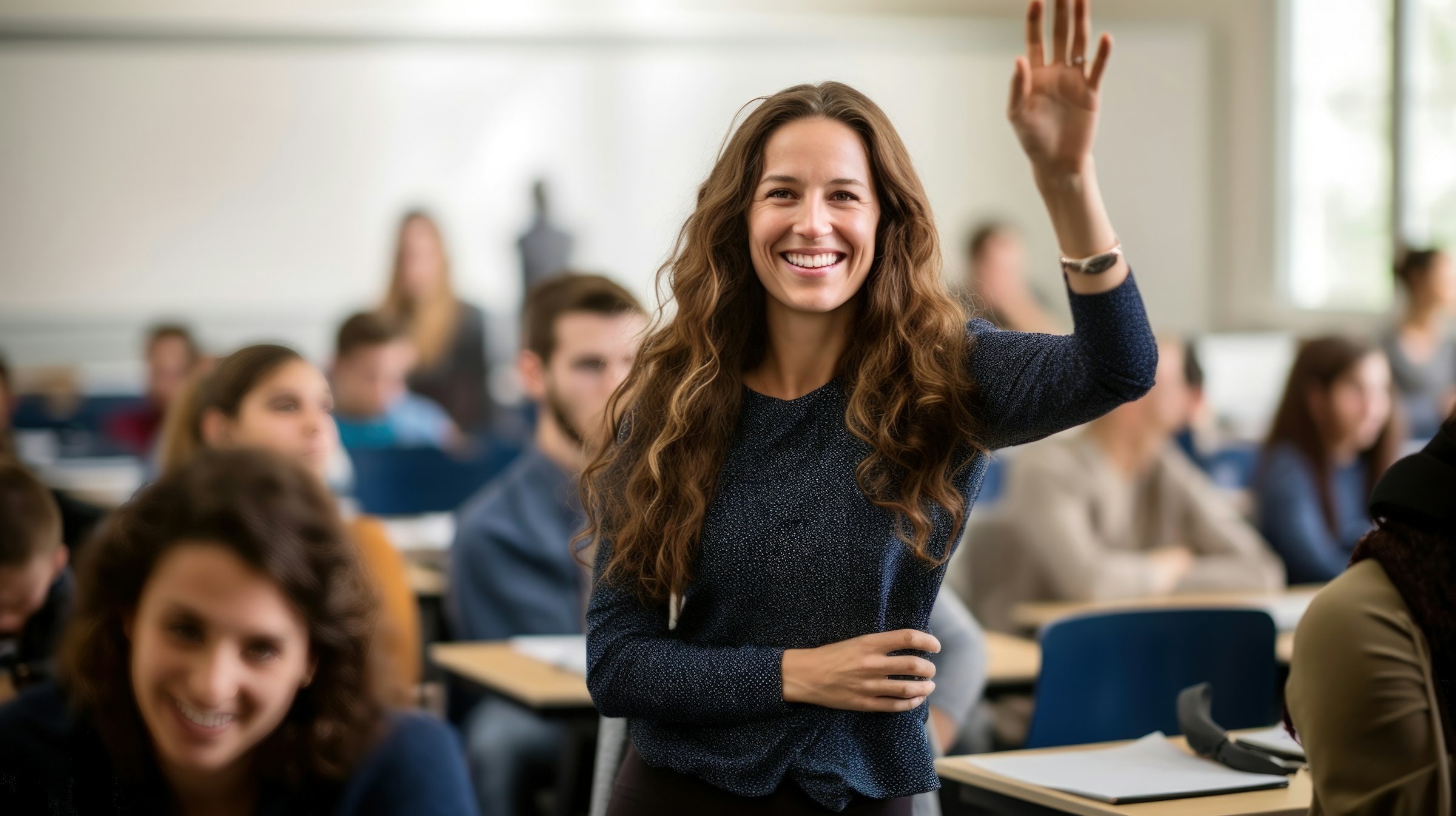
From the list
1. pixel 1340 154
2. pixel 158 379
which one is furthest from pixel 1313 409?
pixel 158 379

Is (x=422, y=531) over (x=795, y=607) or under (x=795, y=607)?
under

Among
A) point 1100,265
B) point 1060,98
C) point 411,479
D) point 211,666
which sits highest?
point 1060,98

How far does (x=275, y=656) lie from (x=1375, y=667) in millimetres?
1067

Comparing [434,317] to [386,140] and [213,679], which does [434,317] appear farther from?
[213,679]

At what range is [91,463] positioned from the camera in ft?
22.5

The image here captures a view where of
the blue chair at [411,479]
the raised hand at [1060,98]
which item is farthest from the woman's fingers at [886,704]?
the blue chair at [411,479]

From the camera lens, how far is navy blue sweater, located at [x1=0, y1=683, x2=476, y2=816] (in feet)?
4.62

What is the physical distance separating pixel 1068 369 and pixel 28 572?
137 centimetres

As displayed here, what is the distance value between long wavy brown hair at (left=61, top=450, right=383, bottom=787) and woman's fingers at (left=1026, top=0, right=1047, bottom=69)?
2.58 feet

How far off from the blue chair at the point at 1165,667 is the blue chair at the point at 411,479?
9.79 ft

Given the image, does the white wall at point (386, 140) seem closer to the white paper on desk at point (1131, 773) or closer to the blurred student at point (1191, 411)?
the blurred student at point (1191, 411)

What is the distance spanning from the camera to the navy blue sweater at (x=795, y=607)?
161 cm

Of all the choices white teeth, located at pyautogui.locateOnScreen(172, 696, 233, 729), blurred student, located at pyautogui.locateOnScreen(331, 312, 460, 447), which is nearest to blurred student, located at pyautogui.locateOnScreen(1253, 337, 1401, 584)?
blurred student, located at pyautogui.locateOnScreen(331, 312, 460, 447)

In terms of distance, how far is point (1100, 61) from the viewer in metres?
1.46
